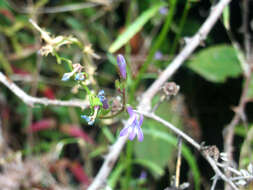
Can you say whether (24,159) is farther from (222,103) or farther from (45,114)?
(222,103)

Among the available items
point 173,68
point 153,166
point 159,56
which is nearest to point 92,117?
point 173,68

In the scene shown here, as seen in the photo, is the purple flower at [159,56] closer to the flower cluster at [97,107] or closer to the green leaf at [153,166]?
the green leaf at [153,166]

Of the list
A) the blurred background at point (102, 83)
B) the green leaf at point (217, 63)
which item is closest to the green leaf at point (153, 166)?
the blurred background at point (102, 83)

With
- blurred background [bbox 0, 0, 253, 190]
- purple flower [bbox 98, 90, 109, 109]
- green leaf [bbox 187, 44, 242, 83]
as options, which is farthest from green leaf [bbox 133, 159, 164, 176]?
purple flower [bbox 98, 90, 109, 109]

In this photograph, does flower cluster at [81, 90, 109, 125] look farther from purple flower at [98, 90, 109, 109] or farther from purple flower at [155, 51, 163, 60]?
purple flower at [155, 51, 163, 60]

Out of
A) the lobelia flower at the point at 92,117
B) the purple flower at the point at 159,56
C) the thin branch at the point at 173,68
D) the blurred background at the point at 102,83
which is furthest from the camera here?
the purple flower at the point at 159,56

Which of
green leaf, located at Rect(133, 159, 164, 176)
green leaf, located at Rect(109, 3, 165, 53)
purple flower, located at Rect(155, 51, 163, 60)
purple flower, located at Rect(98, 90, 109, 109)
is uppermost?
purple flower, located at Rect(155, 51, 163, 60)

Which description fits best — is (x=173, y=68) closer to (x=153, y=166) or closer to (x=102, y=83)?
(x=153, y=166)

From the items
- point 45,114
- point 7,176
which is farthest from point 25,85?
point 7,176
